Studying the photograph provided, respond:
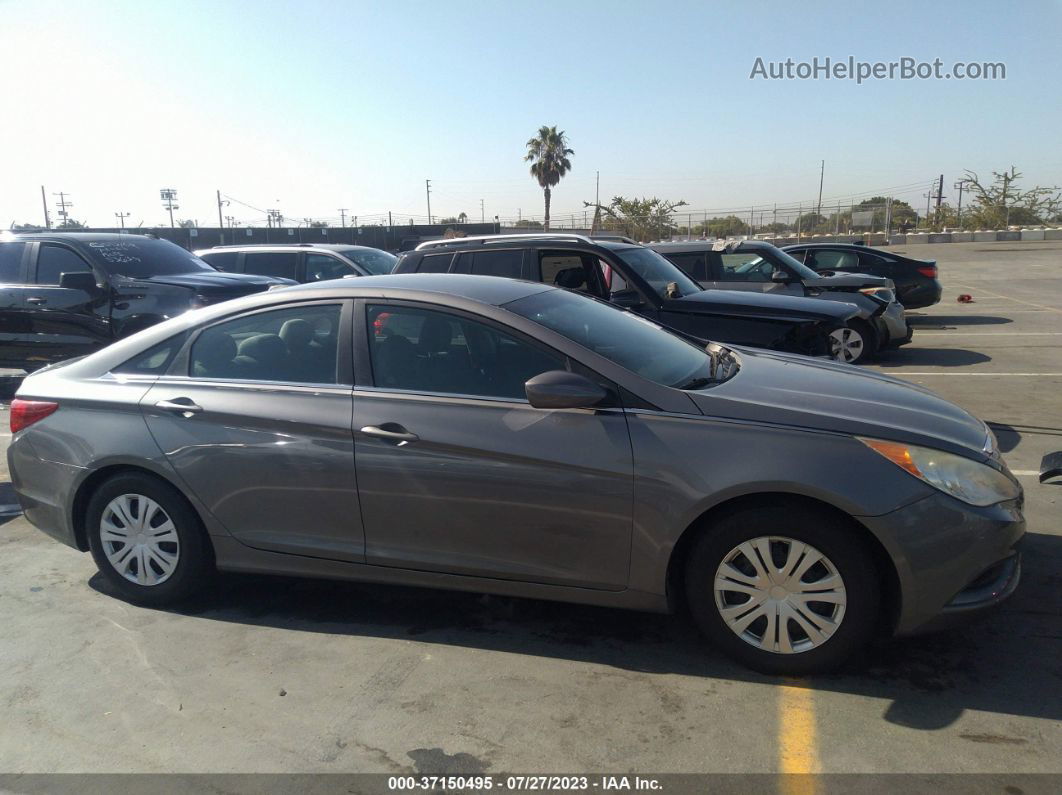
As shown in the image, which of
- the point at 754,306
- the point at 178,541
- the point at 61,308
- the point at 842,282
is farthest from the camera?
the point at 842,282

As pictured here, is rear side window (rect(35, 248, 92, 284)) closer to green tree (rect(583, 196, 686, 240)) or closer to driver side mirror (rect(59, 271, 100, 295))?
driver side mirror (rect(59, 271, 100, 295))

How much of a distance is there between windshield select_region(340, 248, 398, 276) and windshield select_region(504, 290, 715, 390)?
28.6ft

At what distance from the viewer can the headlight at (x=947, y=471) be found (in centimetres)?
328

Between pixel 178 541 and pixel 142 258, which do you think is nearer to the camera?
pixel 178 541

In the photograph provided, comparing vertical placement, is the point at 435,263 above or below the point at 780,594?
above

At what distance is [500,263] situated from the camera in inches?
322

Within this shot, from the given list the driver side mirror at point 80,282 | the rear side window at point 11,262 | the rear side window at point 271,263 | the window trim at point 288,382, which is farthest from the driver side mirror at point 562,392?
the rear side window at point 271,263

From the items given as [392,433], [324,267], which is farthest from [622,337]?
[324,267]

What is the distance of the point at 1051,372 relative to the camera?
32.6 ft

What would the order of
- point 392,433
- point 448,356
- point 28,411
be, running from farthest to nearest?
point 28,411
point 448,356
point 392,433

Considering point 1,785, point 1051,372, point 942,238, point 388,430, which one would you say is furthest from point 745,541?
point 942,238

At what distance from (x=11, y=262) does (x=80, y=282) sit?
1.18 meters

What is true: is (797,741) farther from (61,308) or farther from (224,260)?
(224,260)

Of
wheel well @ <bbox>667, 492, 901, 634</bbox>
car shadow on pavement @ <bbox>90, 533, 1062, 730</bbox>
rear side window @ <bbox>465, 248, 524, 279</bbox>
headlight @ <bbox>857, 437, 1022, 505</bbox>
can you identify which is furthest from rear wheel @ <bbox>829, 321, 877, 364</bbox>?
wheel well @ <bbox>667, 492, 901, 634</bbox>
